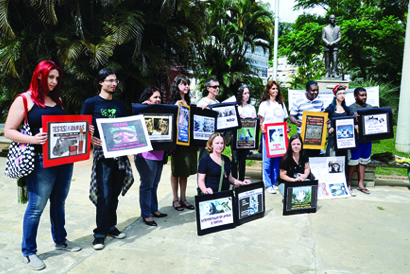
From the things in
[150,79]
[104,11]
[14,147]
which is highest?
[104,11]

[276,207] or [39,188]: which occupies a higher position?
[39,188]

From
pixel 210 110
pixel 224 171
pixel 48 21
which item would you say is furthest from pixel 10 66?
pixel 224 171

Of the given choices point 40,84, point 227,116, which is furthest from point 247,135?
point 40,84

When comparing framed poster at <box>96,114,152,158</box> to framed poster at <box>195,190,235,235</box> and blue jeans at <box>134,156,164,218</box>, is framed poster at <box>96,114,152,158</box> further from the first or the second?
framed poster at <box>195,190,235,235</box>

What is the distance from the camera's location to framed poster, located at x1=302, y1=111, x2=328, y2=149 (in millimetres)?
5500

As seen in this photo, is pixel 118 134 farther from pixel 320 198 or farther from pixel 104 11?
pixel 104 11

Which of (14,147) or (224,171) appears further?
(224,171)

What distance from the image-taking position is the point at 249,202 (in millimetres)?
4250

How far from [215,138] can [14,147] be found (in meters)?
2.25

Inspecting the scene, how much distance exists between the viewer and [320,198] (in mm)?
5305

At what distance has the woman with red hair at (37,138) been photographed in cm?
286

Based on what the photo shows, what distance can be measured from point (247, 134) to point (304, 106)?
1.18m

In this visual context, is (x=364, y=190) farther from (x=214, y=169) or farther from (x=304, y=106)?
(x=214, y=169)

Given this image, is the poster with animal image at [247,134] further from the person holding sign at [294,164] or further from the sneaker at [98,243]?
the sneaker at [98,243]
